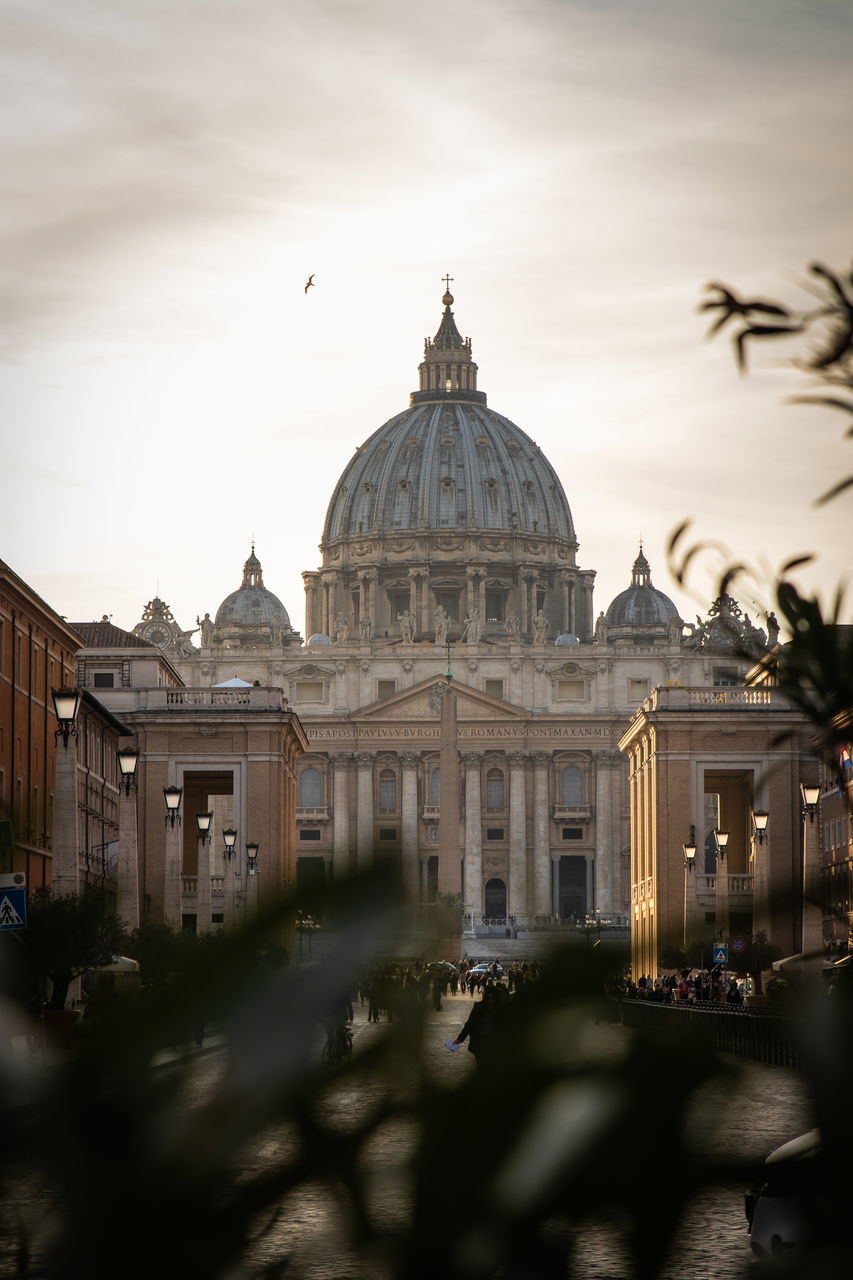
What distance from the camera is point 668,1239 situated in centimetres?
265

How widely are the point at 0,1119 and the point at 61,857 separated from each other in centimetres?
3294

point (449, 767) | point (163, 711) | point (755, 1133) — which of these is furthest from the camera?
point (449, 767)

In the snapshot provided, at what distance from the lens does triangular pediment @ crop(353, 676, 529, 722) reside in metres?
137

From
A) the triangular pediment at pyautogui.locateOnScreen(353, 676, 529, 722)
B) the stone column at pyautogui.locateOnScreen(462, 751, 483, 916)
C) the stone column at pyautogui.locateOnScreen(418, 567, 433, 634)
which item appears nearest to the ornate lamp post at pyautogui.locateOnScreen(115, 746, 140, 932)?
the triangular pediment at pyautogui.locateOnScreen(353, 676, 529, 722)

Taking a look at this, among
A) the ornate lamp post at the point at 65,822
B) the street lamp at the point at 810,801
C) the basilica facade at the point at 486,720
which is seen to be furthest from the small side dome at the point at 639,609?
the ornate lamp post at the point at 65,822

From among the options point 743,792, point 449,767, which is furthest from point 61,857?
point 449,767

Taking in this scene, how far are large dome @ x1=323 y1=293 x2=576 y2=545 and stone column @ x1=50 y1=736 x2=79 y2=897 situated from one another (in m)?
134

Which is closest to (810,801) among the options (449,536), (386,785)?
(386,785)

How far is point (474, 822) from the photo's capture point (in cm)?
13850

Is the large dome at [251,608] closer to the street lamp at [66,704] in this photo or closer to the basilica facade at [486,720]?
the basilica facade at [486,720]

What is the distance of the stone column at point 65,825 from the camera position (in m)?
34.1

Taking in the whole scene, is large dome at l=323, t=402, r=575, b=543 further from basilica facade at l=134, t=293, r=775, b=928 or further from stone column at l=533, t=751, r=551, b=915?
Result: stone column at l=533, t=751, r=551, b=915

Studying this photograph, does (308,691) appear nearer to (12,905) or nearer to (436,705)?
(436,705)

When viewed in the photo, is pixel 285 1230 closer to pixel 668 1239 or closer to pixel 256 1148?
pixel 256 1148
